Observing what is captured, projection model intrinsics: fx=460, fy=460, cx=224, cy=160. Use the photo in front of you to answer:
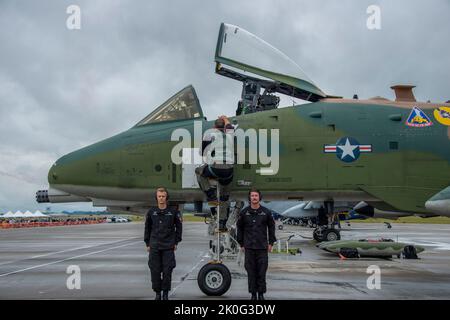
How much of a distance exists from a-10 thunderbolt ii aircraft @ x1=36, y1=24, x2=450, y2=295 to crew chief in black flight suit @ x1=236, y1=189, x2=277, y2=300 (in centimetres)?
168

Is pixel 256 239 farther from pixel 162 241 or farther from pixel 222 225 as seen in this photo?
pixel 222 225

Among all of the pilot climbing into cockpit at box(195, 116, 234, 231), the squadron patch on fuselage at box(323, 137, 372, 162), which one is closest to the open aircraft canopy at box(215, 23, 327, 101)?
the squadron patch on fuselage at box(323, 137, 372, 162)

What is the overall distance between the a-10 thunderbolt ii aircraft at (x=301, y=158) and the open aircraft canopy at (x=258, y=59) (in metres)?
0.58

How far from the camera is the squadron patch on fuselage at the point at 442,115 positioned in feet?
30.3

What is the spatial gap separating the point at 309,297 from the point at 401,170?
3355 mm

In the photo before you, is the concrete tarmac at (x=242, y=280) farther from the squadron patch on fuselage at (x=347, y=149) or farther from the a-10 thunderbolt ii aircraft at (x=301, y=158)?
the squadron patch on fuselage at (x=347, y=149)

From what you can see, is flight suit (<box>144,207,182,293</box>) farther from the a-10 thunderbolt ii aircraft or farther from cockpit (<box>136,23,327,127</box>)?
cockpit (<box>136,23,327,127</box>)

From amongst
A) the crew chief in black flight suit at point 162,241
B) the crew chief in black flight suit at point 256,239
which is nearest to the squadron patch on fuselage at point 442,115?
the crew chief in black flight suit at point 256,239

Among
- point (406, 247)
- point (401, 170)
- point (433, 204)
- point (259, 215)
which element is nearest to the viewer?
point (259, 215)
